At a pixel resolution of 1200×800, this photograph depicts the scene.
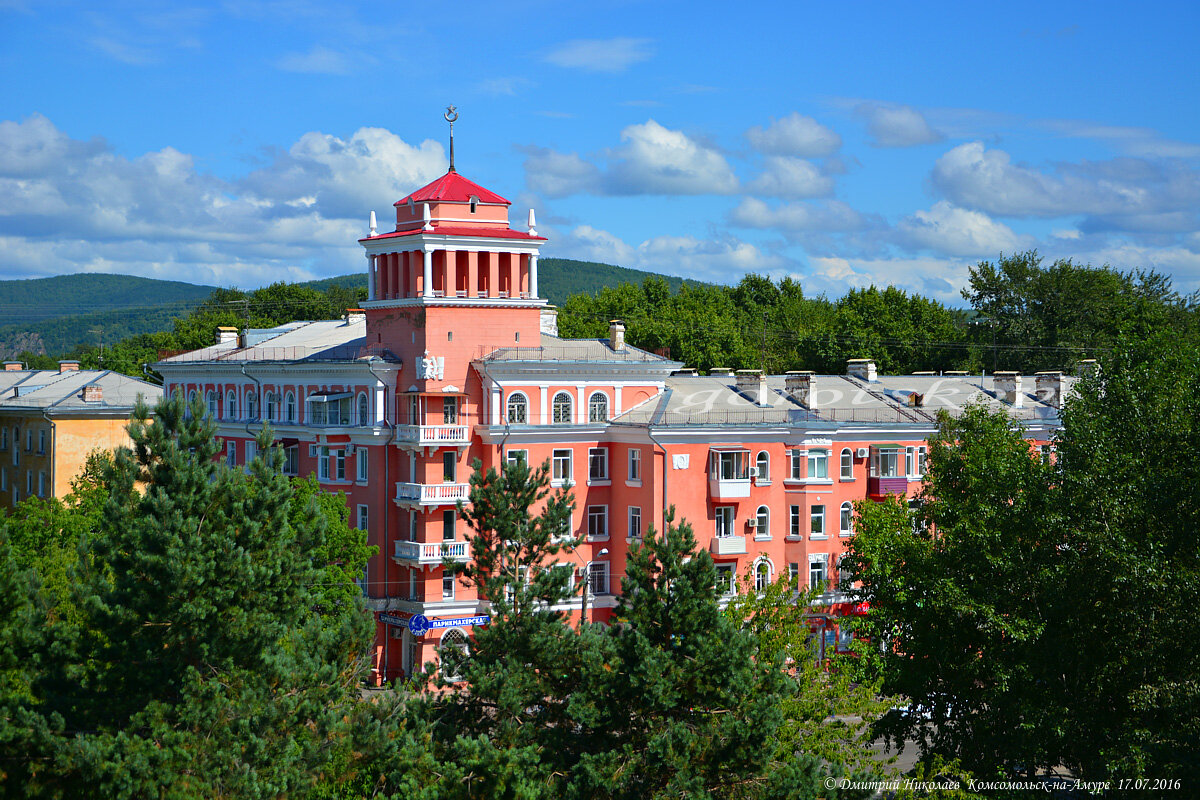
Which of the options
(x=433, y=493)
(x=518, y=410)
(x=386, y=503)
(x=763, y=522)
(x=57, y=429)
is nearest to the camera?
(x=433, y=493)

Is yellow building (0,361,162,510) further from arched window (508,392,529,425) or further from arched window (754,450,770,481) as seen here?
arched window (754,450,770,481)

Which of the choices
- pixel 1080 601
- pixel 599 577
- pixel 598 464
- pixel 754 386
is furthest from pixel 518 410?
pixel 1080 601

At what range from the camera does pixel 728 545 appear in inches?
2301

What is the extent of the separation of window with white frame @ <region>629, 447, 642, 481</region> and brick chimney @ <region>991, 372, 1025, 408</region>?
79.9 ft

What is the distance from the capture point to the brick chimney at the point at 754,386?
6212 cm

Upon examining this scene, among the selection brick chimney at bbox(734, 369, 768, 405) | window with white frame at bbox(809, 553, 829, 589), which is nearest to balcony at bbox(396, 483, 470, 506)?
brick chimney at bbox(734, 369, 768, 405)

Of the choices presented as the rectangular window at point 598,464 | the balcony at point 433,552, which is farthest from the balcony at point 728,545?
the balcony at point 433,552

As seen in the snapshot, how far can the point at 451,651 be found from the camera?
33.6 metres

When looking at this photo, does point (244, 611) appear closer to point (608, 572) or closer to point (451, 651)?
point (451, 651)

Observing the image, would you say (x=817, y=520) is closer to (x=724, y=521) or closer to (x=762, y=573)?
(x=762, y=573)

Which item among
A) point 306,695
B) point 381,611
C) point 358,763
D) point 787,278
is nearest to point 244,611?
point 306,695

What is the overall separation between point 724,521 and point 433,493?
43.0 feet

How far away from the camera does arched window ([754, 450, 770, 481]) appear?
60.0 m

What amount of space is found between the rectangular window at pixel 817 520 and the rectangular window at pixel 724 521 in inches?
164
